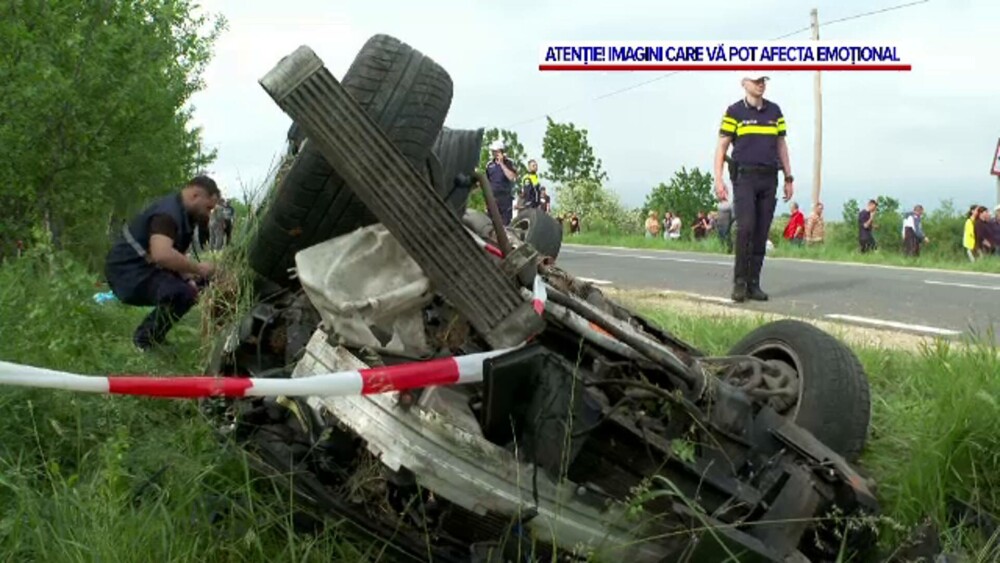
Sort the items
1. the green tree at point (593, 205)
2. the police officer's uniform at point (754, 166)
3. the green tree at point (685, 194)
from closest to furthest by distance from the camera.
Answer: the police officer's uniform at point (754, 166)
the green tree at point (593, 205)
the green tree at point (685, 194)

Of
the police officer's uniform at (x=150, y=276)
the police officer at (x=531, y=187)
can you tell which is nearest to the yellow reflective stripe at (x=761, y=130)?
the police officer's uniform at (x=150, y=276)

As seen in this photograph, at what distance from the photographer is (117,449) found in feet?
8.45

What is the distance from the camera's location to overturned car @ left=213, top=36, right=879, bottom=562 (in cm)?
207

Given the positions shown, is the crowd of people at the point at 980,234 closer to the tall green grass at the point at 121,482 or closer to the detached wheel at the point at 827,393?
the detached wheel at the point at 827,393

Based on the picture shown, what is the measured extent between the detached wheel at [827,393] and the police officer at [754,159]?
13.2 ft

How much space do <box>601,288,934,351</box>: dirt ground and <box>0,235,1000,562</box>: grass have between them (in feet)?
1.80

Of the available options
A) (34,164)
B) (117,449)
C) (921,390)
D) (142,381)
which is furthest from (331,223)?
(34,164)

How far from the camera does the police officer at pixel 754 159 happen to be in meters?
7.14

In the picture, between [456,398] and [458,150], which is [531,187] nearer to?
[458,150]

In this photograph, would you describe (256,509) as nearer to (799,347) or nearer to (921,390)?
(799,347)

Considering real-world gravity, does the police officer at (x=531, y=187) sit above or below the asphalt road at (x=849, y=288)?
above

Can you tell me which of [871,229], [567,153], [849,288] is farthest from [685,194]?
[849,288]

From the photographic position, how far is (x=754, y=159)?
23.4ft

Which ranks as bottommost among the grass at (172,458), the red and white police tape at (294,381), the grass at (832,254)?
the grass at (832,254)
